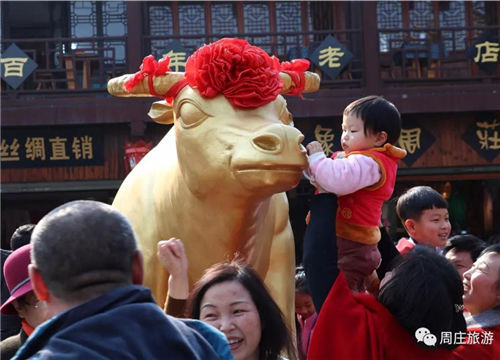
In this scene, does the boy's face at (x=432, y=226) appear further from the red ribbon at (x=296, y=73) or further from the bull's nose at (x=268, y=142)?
the bull's nose at (x=268, y=142)

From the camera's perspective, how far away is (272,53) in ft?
33.7

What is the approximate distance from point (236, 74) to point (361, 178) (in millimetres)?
597

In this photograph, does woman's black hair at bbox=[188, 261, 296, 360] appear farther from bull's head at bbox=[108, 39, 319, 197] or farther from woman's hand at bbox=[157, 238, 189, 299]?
bull's head at bbox=[108, 39, 319, 197]

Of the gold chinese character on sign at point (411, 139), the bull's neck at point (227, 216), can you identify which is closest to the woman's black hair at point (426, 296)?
the bull's neck at point (227, 216)

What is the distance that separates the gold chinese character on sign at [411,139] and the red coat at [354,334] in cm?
804

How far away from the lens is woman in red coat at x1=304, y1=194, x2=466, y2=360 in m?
2.31

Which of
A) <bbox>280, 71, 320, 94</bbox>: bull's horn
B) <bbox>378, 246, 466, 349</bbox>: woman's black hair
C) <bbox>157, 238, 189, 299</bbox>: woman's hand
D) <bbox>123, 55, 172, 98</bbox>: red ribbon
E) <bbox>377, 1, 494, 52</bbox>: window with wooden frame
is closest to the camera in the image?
<bbox>157, 238, 189, 299</bbox>: woman's hand

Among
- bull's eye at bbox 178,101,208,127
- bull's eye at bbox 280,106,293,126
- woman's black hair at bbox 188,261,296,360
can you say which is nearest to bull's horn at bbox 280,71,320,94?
bull's eye at bbox 280,106,293,126

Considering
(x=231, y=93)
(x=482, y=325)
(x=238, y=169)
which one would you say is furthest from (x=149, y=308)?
(x=482, y=325)

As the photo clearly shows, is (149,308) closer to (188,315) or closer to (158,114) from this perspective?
(188,315)

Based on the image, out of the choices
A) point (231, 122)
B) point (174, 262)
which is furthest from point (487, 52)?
point (174, 262)

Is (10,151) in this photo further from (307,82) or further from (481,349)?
(481,349)

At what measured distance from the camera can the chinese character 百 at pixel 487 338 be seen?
282 centimetres

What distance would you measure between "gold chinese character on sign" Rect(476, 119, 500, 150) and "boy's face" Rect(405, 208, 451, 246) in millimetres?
6362
